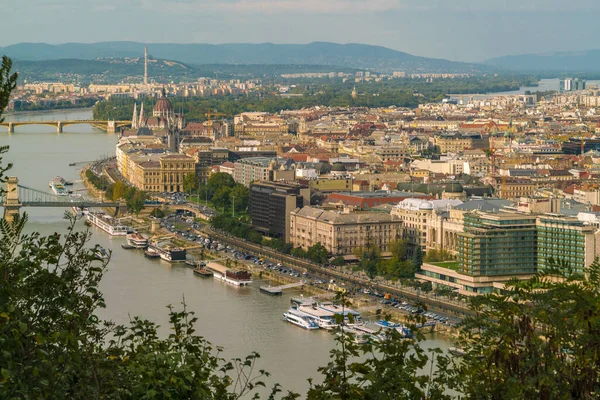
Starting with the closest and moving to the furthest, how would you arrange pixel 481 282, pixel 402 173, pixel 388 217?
pixel 481 282 < pixel 388 217 < pixel 402 173

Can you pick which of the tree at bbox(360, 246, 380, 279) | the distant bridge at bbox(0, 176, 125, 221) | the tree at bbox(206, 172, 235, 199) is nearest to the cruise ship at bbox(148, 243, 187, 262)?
the distant bridge at bbox(0, 176, 125, 221)

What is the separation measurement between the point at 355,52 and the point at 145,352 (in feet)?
448

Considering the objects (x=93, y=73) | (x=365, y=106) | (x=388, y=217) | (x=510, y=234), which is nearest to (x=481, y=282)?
(x=510, y=234)

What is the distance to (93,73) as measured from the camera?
85.1 m

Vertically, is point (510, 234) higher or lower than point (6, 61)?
lower

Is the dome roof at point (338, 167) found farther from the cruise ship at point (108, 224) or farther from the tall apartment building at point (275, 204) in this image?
the cruise ship at point (108, 224)

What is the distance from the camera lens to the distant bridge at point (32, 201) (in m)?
16.7

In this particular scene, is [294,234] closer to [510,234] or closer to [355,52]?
[510,234]

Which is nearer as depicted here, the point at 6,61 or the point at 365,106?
the point at 6,61

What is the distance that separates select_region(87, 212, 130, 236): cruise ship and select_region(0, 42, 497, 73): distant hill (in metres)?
104

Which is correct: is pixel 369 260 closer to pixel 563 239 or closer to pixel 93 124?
pixel 563 239

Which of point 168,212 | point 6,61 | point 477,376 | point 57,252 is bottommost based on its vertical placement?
point 168,212

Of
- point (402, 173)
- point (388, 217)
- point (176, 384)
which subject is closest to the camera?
point (176, 384)

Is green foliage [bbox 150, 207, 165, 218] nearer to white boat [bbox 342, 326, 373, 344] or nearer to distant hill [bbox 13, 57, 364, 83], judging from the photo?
white boat [bbox 342, 326, 373, 344]
